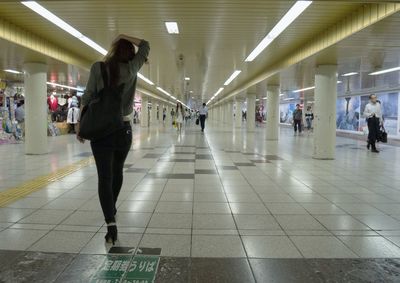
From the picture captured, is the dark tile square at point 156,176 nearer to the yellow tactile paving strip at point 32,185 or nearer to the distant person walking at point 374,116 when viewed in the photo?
the yellow tactile paving strip at point 32,185

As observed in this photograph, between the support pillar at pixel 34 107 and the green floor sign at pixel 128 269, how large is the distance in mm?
9549

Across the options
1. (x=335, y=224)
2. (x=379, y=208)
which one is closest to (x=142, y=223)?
(x=335, y=224)

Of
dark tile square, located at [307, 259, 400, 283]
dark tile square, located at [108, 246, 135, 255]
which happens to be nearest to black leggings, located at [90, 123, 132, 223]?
dark tile square, located at [108, 246, 135, 255]

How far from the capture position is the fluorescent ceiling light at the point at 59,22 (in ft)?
25.4

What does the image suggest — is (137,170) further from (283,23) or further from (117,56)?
(117,56)

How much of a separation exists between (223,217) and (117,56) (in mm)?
2393

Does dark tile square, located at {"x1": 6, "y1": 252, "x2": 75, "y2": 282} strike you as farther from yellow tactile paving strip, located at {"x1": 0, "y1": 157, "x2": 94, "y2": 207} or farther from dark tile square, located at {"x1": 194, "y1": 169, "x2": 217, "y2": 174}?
dark tile square, located at {"x1": 194, "y1": 169, "x2": 217, "y2": 174}

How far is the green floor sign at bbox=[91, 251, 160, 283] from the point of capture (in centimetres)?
307

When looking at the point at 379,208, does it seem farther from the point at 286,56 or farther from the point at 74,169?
the point at 286,56

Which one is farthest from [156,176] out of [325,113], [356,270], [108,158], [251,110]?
[251,110]

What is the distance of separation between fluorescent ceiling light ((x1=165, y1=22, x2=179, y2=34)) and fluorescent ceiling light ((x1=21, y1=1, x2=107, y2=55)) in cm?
234

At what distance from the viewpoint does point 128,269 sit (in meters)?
3.25

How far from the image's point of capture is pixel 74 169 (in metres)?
8.80

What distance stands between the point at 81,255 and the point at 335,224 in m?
2.91
